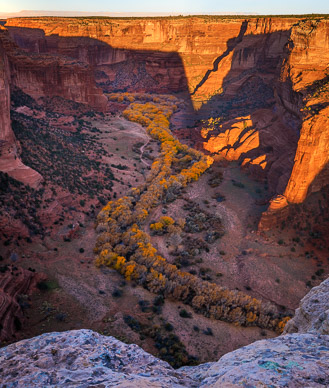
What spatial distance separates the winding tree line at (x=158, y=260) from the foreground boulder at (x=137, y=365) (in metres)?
10.7

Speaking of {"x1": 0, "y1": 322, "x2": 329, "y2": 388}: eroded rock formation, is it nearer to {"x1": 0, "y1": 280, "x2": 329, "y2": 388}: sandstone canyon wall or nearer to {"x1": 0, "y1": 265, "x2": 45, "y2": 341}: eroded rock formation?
{"x1": 0, "y1": 280, "x2": 329, "y2": 388}: sandstone canyon wall

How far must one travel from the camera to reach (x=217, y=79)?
6919cm

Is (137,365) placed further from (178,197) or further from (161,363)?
(178,197)

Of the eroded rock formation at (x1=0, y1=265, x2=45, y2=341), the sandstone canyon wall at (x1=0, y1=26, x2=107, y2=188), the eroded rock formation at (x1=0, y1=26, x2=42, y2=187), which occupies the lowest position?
the eroded rock formation at (x1=0, y1=265, x2=45, y2=341)

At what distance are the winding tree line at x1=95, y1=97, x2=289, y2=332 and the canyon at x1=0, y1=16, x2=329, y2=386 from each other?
0.61 feet

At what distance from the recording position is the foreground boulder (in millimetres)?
6578

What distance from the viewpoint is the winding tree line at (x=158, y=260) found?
67.5 ft

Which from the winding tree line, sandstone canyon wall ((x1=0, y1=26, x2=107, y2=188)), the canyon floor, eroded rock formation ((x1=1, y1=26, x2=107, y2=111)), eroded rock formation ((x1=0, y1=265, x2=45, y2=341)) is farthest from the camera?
eroded rock formation ((x1=1, y1=26, x2=107, y2=111))

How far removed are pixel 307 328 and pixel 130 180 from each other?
3184cm

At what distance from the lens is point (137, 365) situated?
9.91 meters

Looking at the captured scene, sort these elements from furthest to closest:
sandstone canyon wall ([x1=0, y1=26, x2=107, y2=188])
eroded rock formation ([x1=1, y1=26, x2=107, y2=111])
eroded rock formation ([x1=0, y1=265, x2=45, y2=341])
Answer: eroded rock formation ([x1=1, y1=26, x2=107, y2=111])
sandstone canyon wall ([x1=0, y1=26, x2=107, y2=188])
eroded rock formation ([x1=0, y1=265, x2=45, y2=341])

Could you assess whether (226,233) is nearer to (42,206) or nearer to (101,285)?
(101,285)

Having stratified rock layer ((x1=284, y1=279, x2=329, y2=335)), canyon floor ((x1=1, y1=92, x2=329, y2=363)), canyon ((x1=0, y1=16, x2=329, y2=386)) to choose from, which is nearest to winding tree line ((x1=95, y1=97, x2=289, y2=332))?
canyon ((x1=0, y1=16, x2=329, y2=386))

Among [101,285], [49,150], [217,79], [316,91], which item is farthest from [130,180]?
[217,79]
